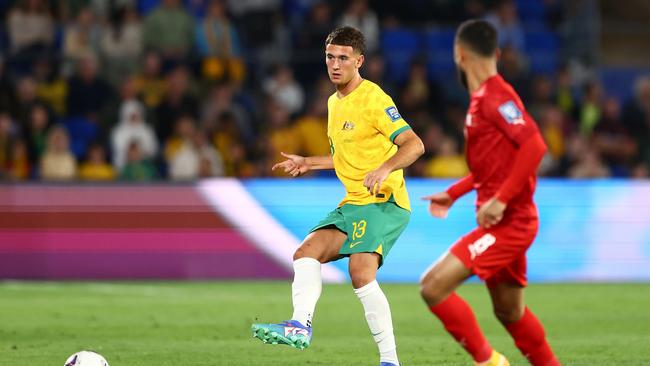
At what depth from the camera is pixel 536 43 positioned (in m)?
21.6

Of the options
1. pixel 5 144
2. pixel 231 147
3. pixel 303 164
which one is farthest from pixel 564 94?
pixel 303 164

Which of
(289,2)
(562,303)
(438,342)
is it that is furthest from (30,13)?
(438,342)

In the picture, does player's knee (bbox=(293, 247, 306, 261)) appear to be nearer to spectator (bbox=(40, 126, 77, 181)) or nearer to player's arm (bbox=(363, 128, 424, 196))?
player's arm (bbox=(363, 128, 424, 196))

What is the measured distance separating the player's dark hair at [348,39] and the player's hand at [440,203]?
1.30 metres

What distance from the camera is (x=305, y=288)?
770cm

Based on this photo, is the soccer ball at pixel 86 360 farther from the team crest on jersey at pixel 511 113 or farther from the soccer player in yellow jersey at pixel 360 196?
the team crest on jersey at pixel 511 113

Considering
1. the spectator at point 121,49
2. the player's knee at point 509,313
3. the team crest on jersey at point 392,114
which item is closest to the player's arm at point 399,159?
the team crest on jersey at point 392,114

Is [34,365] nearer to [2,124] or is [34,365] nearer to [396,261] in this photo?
[396,261]

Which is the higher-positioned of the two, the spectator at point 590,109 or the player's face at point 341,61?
the player's face at point 341,61

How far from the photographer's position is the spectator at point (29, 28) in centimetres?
1911

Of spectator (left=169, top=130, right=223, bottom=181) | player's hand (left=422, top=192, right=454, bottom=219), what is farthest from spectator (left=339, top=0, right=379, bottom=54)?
player's hand (left=422, top=192, right=454, bottom=219)

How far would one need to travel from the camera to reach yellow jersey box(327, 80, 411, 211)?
8.00 metres

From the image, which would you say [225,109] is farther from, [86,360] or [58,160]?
[86,360]

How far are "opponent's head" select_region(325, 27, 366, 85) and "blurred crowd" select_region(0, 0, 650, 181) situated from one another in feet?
29.8
